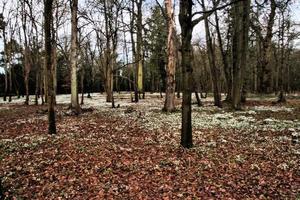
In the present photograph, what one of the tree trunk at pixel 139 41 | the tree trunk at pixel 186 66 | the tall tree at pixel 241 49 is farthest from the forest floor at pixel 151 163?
the tree trunk at pixel 139 41

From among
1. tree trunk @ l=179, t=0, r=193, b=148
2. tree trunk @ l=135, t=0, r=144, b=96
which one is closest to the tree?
tree trunk @ l=179, t=0, r=193, b=148

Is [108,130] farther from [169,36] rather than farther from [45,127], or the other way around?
[169,36]

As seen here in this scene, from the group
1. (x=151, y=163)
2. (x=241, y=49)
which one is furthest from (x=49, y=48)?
(x=241, y=49)

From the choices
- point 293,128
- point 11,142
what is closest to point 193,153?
point 293,128

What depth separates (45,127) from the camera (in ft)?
54.1

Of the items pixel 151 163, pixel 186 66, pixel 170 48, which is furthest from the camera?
pixel 170 48

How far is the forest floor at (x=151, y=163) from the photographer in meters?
8.22

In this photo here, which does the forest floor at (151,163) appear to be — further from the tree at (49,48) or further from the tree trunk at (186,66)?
the tree at (49,48)

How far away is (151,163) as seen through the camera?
33.0 ft

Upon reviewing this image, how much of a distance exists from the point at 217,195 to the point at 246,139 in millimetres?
5632

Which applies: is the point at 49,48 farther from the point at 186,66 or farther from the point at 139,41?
the point at 139,41

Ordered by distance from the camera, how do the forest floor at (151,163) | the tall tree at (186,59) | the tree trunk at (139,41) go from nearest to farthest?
1. the forest floor at (151,163)
2. the tall tree at (186,59)
3. the tree trunk at (139,41)

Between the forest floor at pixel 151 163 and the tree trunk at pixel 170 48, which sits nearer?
the forest floor at pixel 151 163

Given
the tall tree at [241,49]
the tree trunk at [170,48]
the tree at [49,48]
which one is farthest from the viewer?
the tall tree at [241,49]
